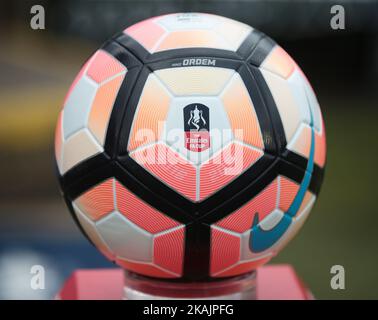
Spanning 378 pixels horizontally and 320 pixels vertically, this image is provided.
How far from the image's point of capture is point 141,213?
5.30 feet

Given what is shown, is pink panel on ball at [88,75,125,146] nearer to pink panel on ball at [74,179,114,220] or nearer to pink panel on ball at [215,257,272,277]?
pink panel on ball at [74,179,114,220]

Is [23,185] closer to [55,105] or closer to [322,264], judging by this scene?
[55,105]

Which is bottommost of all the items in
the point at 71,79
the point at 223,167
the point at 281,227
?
the point at 281,227

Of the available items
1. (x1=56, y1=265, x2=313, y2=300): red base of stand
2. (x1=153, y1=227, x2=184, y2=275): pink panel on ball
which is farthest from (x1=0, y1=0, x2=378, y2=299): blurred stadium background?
(x1=153, y1=227, x2=184, y2=275): pink panel on ball

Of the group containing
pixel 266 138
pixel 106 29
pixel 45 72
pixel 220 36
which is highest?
pixel 106 29

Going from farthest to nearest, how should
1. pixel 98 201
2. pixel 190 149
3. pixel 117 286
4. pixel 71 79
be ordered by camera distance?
pixel 71 79 < pixel 117 286 < pixel 98 201 < pixel 190 149

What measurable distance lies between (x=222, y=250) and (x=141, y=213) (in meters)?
0.24

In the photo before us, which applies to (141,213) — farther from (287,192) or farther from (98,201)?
(287,192)

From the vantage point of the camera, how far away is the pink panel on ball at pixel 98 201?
64.8 inches

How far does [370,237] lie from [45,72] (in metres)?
5.05

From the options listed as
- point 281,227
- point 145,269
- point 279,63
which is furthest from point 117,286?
point 279,63
